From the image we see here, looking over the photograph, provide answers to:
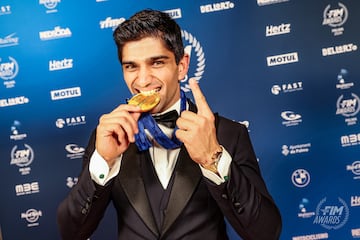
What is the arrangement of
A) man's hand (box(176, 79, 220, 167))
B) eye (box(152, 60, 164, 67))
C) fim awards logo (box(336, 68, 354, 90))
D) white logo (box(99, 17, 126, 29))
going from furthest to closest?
white logo (box(99, 17, 126, 29)), fim awards logo (box(336, 68, 354, 90)), eye (box(152, 60, 164, 67)), man's hand (box(176, 79, 220, 167))

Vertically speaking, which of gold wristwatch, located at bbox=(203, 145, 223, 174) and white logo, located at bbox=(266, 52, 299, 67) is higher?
gold wristwatch, located at bbox=(203, 145, 223, 174)

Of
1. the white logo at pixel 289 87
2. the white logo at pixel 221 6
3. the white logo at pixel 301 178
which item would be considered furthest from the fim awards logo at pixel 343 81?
the white logo at pixel 221 6

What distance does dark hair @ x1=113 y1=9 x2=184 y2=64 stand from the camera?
2180 millimetres

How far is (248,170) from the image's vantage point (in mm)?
2156

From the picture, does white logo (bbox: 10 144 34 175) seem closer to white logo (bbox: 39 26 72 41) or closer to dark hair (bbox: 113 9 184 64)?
white logo (bbox: 39 26 72 41)

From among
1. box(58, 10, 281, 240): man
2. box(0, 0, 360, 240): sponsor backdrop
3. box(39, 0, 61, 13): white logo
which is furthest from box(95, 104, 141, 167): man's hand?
box(39, 0, 61, 13): white logo

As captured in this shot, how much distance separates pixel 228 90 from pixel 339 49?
2.89 ft

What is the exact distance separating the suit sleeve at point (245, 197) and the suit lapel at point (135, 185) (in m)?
0.30

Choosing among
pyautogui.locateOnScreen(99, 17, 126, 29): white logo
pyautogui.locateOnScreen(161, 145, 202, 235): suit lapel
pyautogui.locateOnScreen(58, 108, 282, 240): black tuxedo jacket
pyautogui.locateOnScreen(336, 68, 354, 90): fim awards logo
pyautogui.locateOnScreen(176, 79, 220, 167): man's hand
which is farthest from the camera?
pyautogui.locateOnScreen(99, 17, 126, 29): white logo

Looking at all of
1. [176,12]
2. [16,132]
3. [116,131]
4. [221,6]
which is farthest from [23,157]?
[116,131]

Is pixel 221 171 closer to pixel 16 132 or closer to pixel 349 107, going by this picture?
pixel 349 107

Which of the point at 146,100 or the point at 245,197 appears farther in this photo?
the point at 146,100

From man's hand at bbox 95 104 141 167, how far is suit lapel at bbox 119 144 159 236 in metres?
0.19

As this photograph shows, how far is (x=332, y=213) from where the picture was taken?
12.7 feet
